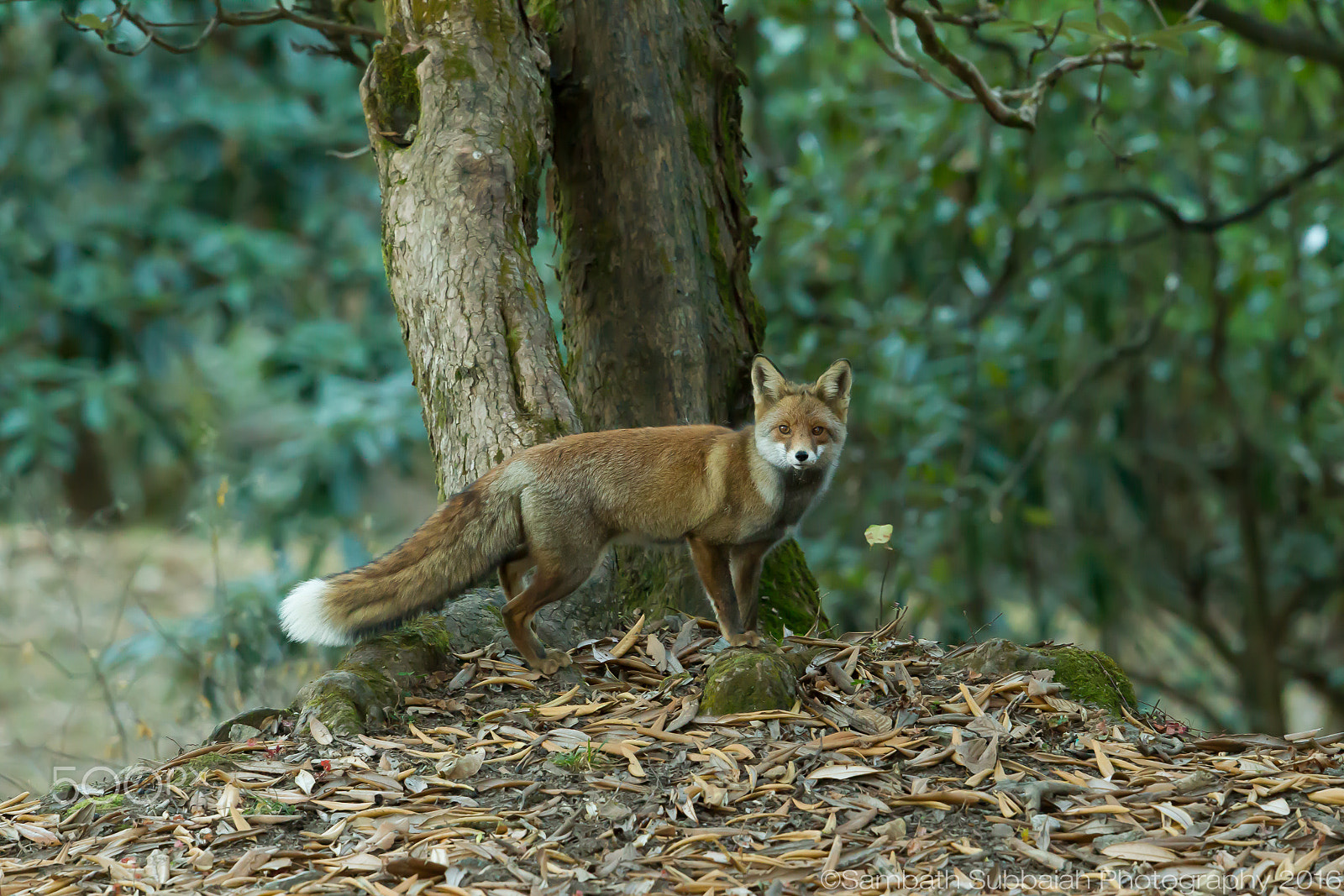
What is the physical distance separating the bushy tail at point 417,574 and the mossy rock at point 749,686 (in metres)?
1.10

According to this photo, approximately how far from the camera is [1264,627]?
10.7 m

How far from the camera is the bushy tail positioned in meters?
4.21

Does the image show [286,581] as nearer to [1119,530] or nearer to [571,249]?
[571,249]

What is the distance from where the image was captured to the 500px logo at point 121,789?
3.49 m

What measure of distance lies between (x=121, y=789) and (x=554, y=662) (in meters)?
1.48

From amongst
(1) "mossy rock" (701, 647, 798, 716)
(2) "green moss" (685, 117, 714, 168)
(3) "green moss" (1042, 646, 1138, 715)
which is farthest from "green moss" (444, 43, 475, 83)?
(3) "green moss" (1042, 646, 1138, 715)

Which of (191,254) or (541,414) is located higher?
(191,254)

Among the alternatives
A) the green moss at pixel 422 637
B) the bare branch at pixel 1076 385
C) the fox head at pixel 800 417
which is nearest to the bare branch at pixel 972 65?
the fox head at pixel 800 417

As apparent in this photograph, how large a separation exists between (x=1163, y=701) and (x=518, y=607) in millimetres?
10401

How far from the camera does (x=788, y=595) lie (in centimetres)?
564

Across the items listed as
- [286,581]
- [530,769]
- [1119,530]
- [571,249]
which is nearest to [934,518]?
[1119,530]

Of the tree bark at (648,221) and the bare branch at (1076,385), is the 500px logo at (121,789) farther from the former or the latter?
the bare branch at (1076,385)

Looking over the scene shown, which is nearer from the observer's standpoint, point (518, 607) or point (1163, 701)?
point (518, 607)

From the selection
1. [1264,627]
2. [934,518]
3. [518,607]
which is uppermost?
[518,607]
